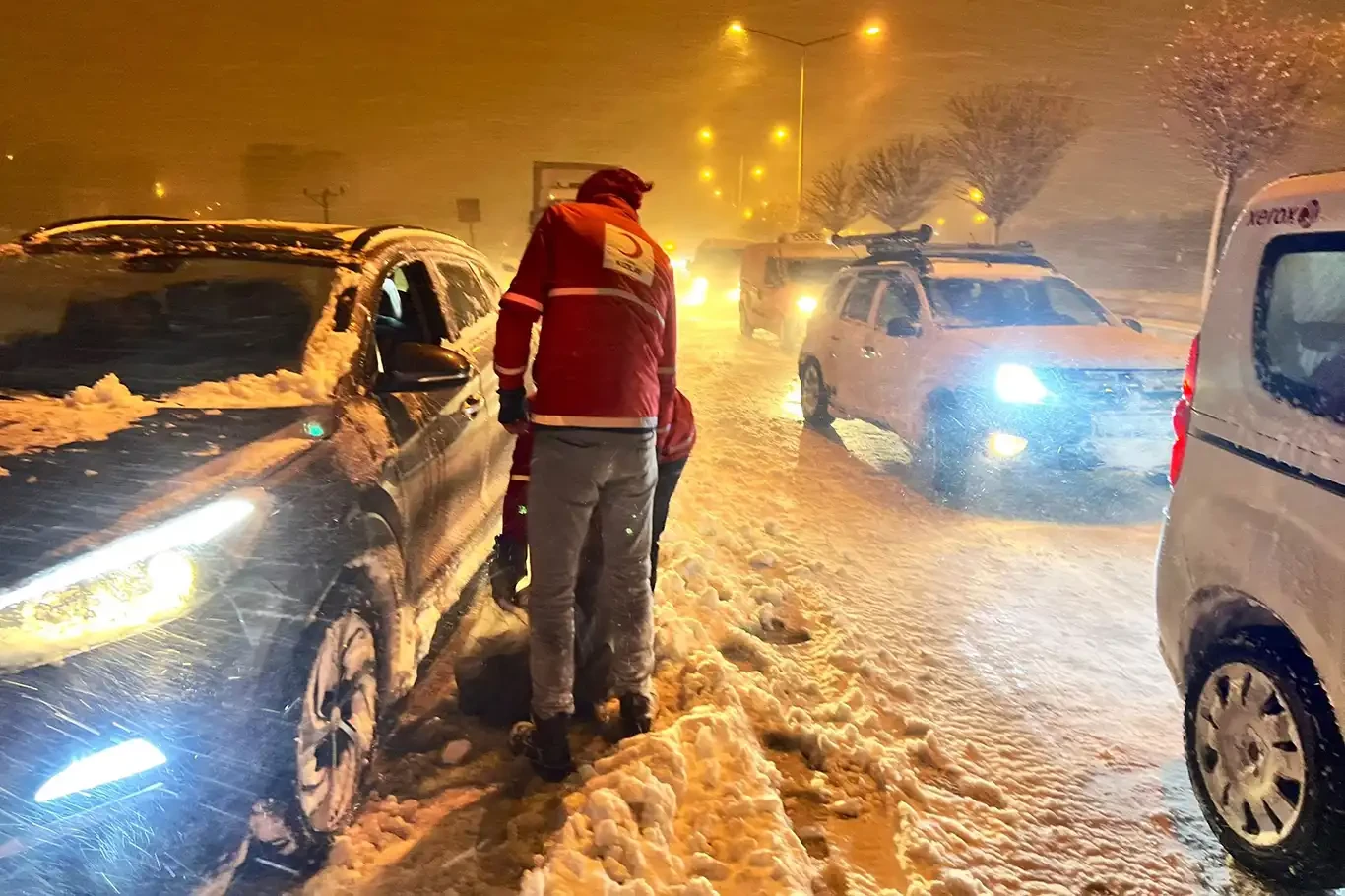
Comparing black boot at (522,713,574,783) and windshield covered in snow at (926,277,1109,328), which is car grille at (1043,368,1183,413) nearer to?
windshield covered in snow at (926,277,1109,328)

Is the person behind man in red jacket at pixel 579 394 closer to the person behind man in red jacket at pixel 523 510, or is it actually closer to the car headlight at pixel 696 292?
the person behind man in red jacket at pixel 523 510

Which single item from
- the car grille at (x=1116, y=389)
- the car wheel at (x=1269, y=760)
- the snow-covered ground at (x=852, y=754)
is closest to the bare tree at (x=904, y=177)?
the car grille at (x=1116, y=389)

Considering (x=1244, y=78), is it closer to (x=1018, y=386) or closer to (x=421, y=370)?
(x=1018, y=386)

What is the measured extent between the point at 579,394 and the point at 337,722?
1204mm

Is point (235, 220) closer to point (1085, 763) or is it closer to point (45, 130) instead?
point (1085, 763)

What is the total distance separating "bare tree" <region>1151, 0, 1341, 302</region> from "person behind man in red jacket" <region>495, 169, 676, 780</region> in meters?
18.5

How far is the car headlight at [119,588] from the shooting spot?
1.91 meters

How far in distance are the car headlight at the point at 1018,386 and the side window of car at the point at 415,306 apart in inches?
159

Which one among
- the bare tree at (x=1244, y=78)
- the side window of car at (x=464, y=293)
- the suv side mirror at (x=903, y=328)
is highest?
the bare tree at (x=1244, y=78)

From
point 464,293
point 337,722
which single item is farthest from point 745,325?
point 337,722

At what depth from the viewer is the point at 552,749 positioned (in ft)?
10.1

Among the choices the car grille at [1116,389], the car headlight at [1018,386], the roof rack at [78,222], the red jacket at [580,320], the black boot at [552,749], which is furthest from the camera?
the car headlight at [1018,386]

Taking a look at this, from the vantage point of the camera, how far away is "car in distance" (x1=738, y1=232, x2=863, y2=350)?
51.5 feet

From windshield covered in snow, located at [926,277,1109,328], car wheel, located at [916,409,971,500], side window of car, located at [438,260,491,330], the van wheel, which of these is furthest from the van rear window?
the van wheel
